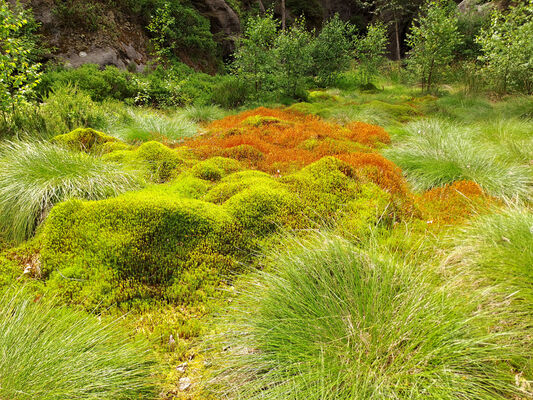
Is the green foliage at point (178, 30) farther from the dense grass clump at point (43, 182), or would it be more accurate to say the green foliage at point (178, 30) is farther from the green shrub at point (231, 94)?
the dense grass clump at point (43, 182)

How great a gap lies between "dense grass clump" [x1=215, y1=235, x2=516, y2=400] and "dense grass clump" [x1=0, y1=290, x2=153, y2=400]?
570 mm

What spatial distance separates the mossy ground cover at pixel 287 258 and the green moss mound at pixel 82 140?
0.11ft

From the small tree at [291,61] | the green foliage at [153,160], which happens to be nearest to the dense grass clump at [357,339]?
the green foliage at [153,160]

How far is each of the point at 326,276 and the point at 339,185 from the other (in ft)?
6.02

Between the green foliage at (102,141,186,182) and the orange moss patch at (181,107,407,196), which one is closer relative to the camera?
the orange moss patch at (181,107,407,196)

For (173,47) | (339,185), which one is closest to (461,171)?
(339,185)

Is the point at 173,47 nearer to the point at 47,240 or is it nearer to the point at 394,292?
the point at 47,240

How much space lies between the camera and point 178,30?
58.9 feet

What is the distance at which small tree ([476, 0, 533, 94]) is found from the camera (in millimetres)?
8453

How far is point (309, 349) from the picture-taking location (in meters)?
1.71

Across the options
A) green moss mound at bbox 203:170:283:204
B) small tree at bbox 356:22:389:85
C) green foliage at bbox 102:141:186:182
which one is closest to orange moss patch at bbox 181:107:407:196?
green foliage at bbox 102:141:186:182

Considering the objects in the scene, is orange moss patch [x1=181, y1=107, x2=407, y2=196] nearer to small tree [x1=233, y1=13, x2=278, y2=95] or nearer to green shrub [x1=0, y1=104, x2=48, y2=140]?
green shrub [x1=0, y1=104, x2=48, y2=140]

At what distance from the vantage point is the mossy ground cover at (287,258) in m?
1.64

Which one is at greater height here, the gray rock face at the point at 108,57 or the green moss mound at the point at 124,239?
the gray rock face at the point at 108,57
